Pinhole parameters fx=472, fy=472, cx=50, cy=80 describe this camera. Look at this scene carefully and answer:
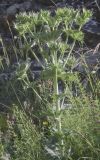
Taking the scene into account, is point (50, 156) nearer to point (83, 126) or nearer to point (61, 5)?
point (83, 126)

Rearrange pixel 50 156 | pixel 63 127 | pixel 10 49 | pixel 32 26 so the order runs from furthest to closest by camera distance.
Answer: pixel 10 49, pixel 63 127, pixel 50 156, pixel 32 26

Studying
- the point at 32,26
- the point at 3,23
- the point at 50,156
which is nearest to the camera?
the point at 32,26

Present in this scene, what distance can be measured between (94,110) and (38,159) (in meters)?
0.58

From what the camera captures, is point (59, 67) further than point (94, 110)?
No

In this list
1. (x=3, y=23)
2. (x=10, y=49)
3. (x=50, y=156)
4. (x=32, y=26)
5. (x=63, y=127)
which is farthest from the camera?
(x=3, y=23)

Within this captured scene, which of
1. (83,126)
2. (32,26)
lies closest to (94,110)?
(83,126)

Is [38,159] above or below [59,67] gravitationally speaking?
below

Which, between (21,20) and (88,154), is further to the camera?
(88,154)


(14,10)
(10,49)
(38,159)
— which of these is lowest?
(38,159)

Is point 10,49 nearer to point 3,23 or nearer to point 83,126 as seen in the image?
point 3,23

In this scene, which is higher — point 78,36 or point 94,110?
point 78,36

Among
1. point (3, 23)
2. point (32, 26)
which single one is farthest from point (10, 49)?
point (32, 26)

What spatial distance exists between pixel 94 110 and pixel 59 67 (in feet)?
2.20

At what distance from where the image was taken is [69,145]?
3441mm
